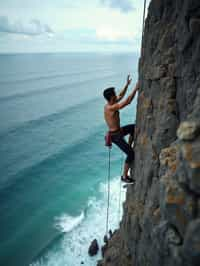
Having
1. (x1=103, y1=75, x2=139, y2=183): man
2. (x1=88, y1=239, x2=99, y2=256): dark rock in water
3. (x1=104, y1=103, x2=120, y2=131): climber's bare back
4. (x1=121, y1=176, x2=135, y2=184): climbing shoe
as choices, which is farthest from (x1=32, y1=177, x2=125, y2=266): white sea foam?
(x1=104, y1=103, x2=120, y2=131): climber's bare back

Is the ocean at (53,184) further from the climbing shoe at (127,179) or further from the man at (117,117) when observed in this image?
the man at (117,117)

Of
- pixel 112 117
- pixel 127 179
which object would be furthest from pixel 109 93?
pixel 127 179

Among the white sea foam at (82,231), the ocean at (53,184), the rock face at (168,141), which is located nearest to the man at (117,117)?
the rock face at (168,141)

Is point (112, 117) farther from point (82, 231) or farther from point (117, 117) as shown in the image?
point (82, 231)

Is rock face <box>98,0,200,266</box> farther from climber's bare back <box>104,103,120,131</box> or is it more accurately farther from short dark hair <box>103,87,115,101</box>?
short dark hair <box>103,87,115,101</box>

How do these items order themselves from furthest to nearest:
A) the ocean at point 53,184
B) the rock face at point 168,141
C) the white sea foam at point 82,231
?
the ocean at point 53,184 < the white sea foam at point 82,231 < the rock face at point 168,141

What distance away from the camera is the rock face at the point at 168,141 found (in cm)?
440

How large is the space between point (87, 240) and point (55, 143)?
2416cm

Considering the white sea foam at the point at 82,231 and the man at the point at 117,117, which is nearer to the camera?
the man at the point at 117,117

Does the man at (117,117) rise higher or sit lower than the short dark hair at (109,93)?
lower

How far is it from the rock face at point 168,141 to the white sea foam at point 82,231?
497 inches

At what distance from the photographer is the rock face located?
4.40 m

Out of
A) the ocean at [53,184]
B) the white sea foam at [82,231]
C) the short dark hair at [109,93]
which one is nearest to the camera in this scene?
the short dark hair at [109,93]

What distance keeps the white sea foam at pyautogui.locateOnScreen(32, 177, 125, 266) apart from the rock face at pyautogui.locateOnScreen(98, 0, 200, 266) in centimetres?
1262
